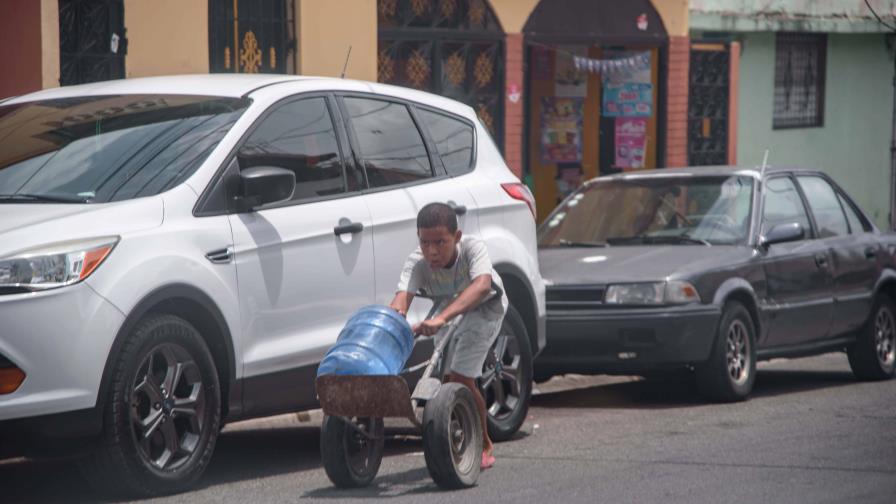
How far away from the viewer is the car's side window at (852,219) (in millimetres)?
12648

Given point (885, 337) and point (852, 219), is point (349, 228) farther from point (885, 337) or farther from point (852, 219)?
point (885, 337)

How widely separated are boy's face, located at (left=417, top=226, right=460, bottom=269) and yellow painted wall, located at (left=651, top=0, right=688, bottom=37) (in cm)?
1163

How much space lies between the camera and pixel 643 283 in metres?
10.5

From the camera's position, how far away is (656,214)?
1177 centimetres

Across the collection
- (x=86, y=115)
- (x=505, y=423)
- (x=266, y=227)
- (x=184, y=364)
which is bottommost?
(x=505, y=423)

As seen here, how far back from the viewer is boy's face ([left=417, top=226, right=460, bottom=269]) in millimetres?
7465

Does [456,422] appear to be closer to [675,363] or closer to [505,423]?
[505,423]

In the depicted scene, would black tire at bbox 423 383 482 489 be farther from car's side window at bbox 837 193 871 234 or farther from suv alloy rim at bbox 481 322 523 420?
car's side window at bbox 837 193 871 234

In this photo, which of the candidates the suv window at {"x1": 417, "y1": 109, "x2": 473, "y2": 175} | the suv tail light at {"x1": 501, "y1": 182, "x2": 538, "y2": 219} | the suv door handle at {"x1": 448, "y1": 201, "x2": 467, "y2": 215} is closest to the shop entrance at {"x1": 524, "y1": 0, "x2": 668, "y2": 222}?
the suv tail light at {"x1": 501, "y1": 182, "x2": 538, "y2": 219}

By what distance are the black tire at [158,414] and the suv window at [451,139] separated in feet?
7.64

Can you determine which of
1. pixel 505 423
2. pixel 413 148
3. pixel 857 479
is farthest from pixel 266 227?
pixel 857 479

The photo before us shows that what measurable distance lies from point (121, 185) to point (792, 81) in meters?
16.6

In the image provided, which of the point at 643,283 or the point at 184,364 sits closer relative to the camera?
the point at 184,364

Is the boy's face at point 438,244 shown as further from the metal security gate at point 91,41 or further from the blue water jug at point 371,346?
the metal security gate at point 91,41
